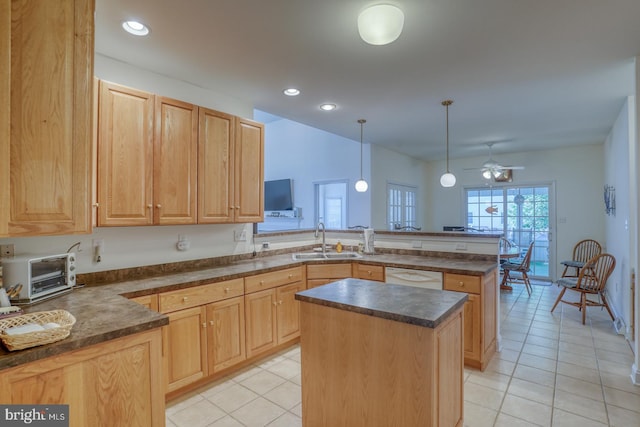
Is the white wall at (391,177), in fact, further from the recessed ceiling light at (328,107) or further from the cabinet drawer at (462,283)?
the cabinet drawer at (462,283)

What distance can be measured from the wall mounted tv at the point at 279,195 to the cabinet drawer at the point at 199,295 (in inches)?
153

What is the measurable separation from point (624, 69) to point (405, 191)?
432 centimetres

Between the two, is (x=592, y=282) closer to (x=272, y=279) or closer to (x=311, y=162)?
(x=272, y=279)

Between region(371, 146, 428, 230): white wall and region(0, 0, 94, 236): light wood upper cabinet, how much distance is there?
4580mm

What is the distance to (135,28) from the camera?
207 cm

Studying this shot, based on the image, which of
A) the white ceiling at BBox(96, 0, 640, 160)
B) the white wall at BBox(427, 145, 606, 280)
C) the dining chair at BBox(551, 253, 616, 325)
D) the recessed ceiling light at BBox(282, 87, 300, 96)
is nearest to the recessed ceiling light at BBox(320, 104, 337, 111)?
the white ceiling at BBox(96, 0, 640, 160)

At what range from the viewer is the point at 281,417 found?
86.3 inches

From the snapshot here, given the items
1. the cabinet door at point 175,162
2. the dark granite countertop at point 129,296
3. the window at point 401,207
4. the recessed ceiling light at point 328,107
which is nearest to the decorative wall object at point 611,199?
the dark granite countertop at point 129,296

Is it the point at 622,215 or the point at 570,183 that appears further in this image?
the point at 570,183

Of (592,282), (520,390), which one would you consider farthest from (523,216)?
(520,390)

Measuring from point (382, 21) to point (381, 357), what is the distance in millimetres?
1793

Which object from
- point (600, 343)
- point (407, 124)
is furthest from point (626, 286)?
point (407, 124)

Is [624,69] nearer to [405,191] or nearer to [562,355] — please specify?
[562,355]

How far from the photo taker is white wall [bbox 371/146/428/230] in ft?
18.7
